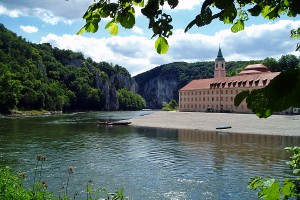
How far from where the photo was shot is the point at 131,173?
2158cm

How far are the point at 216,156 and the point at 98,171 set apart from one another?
11.5 metres

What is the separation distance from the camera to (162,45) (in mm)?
3178

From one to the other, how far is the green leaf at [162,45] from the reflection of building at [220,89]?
9424 cm

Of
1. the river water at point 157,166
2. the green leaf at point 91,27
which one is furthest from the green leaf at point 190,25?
the river water at point 157,166

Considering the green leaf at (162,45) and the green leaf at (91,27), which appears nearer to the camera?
the green leaf at (162,45)

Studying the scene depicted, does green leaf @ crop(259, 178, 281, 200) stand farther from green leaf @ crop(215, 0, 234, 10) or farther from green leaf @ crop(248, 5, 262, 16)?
green leaf @ crop(215, 0, 234, 10)

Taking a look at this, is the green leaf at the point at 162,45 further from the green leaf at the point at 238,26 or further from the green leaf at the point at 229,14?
the green leaf at the point at 238,26

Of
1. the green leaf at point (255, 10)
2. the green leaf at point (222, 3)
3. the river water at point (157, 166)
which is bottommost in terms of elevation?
the river water at point (157, 166)

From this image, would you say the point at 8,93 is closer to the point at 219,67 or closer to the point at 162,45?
the point at 219,67

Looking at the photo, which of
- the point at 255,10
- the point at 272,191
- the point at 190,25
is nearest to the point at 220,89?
the point at 272,191

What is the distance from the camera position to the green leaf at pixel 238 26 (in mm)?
3162

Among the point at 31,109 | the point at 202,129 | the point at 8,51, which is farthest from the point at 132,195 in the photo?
the point at 8,51

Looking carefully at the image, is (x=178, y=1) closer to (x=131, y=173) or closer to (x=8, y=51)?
(x=131, y=173)

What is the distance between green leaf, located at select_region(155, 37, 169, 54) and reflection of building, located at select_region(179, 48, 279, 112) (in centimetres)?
9424
